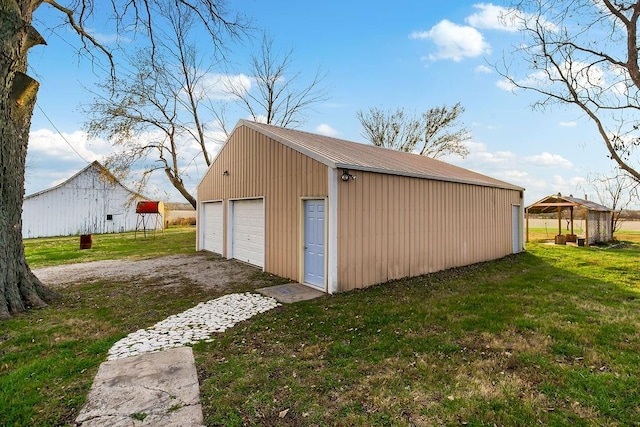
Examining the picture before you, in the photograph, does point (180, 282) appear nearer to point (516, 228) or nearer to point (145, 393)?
point (145, 393)

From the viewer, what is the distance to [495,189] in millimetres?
11211

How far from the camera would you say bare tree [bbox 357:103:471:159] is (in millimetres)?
21453

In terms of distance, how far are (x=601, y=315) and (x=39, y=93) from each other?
1042cm

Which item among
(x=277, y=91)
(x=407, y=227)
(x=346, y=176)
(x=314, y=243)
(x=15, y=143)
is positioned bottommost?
(x=314, y=243)

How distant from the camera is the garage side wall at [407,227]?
657 centimetres

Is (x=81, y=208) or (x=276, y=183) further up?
(x=276, y=183)

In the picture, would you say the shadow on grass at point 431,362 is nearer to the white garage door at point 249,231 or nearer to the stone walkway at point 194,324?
the stone walkway at point 194,324

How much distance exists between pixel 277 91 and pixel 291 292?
17598 mm

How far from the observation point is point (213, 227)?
12.2m

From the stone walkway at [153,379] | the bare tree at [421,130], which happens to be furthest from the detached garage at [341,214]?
the bare tree at [421,130]

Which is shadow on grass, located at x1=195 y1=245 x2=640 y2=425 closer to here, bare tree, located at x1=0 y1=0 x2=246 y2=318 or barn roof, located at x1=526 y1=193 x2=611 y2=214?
bare tree, located at x1=0 y1=0 x2=246 y2=318

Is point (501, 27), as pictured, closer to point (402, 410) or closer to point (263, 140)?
point (263, 140)

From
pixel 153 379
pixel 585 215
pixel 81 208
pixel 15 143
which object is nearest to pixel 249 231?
pixel 15 143

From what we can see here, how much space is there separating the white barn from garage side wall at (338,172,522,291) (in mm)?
18335
